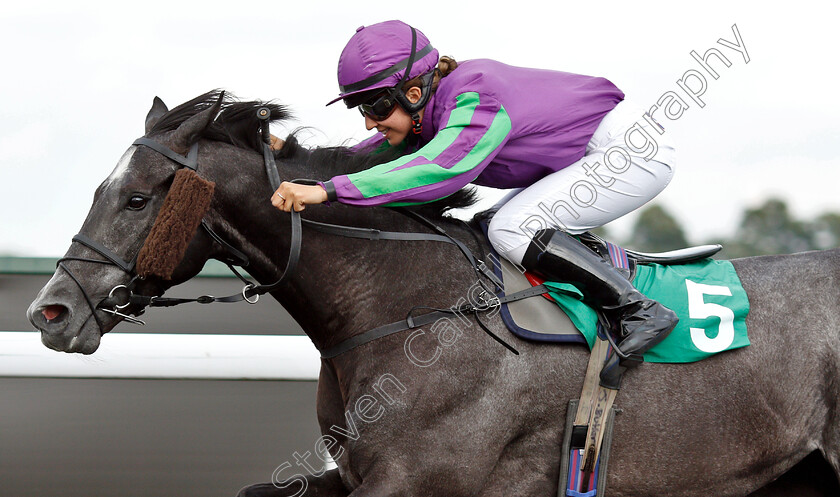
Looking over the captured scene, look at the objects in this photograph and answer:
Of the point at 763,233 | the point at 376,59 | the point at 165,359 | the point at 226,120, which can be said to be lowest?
the point at 763,233

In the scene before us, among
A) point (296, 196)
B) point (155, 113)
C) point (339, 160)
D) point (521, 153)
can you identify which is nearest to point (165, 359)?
point (155, 113)

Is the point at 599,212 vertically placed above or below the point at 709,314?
above

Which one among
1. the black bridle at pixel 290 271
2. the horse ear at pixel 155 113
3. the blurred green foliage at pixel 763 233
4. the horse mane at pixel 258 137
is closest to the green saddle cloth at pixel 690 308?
the black bridle at pixel 290 271

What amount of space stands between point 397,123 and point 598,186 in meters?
0.69

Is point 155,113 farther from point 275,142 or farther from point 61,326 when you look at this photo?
point 61,326

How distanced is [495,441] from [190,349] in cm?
148

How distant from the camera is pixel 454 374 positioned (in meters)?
2.55

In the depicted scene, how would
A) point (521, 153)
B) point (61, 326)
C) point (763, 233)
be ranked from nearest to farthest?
point (61, 326), point (521, 153), point (763, 233)

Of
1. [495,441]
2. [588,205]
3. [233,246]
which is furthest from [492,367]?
[233,246]

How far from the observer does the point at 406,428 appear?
249 centimetres

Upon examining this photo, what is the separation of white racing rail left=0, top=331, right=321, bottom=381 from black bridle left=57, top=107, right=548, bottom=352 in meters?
0.85

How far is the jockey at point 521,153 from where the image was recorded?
2496 millimetres

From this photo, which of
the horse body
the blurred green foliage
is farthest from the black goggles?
the blurred green foliage

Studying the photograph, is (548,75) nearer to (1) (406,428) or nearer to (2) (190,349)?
(1) (406,428)
